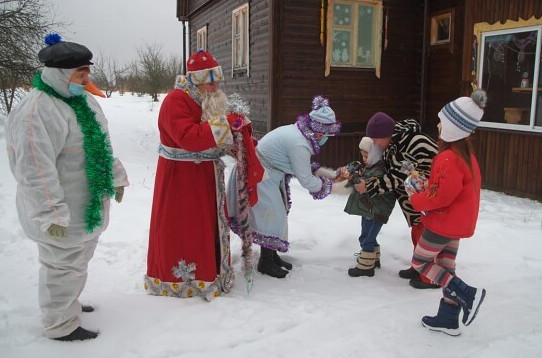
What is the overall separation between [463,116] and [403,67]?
24.6 ft

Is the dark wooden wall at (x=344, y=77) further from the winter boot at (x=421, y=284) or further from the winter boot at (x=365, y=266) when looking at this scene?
the winter boot at (x=421, y=284)

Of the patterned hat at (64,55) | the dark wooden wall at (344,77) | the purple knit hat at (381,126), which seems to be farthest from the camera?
the dark wooden wall at (344,77)

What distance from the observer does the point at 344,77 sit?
9.68 meters

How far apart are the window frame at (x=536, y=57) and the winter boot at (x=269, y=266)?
5.27 m

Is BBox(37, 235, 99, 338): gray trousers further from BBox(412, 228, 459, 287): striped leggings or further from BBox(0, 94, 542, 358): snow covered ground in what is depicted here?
BBox(412, 228, 459, 287): striped leggings

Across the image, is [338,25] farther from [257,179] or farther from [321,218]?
[257,179]

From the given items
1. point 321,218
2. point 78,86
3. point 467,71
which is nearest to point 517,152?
point 467,71

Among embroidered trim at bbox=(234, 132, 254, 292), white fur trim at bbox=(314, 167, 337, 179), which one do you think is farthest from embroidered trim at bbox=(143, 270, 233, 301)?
white fur trim at bbox=(314, 167, 337, 179)

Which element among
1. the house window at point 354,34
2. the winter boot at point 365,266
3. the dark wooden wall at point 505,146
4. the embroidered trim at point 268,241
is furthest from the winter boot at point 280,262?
the house window at point 354,34

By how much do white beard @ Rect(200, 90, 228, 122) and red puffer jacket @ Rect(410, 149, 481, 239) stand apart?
5.12ft

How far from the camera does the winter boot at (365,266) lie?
432 centimetres

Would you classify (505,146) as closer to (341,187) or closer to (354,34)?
(354,34)

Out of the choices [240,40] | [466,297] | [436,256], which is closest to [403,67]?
[240,40]

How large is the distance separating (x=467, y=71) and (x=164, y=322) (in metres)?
7.32
